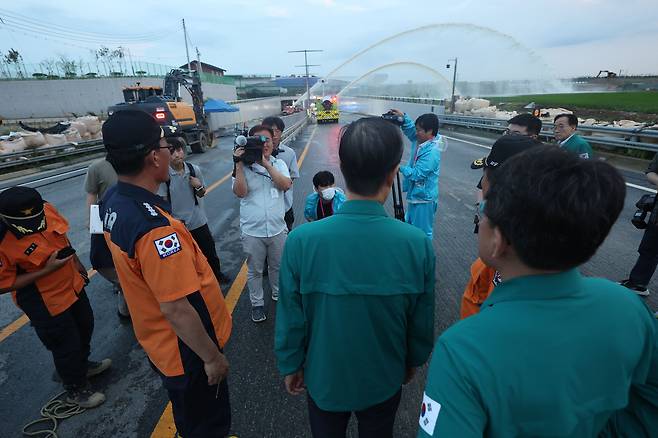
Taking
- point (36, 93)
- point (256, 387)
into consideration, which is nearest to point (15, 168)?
point (256, 387)

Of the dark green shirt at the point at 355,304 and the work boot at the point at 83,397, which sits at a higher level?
the dark green shirt at the point at 355,304

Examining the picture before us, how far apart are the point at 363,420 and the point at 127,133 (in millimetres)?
1699

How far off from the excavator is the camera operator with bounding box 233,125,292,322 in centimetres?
1075

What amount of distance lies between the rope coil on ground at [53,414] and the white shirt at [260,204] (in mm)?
1837

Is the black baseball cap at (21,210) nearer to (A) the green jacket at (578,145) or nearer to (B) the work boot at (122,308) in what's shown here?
(B) the work boot at (122,308)

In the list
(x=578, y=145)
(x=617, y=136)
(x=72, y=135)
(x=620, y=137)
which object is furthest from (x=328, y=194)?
(x=72, y=135)

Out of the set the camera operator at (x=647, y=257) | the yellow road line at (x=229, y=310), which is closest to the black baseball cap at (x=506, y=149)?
A: the camera operator at (x=647, y=257)

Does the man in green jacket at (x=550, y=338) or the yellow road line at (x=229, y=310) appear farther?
the yellow road line at (x=229, y=310)

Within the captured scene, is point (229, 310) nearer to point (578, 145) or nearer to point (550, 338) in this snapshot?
point (550, 338)

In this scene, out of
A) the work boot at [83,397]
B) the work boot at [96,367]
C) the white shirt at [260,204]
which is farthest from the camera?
the white shirt at [260,204]

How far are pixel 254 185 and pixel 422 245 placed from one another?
2.22 meters

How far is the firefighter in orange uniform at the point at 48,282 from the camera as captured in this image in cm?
216

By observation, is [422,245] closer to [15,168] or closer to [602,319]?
[602,319]

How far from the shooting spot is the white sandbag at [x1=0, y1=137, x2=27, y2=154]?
461 inches
